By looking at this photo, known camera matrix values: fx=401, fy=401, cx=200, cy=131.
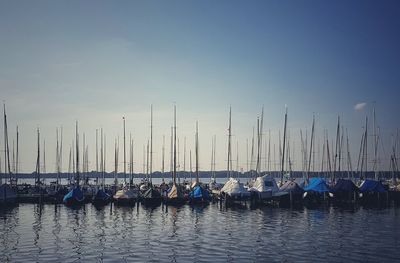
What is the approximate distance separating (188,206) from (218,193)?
350 inches

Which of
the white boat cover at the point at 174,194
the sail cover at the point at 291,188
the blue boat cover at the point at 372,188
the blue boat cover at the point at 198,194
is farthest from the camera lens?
the blue boat cover at the point at 372,188

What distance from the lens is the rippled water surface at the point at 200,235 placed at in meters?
27.3

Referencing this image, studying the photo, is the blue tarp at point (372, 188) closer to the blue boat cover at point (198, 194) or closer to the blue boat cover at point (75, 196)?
the blue boat cover at point (198, 194)

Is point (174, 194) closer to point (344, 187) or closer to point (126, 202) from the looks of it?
point (126, 202)

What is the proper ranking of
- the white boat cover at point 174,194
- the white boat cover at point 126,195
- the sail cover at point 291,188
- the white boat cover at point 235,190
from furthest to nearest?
1. the sail cover at point 291,188
2. the white boat cover at point 235,190
3. the white boat cover at point 174,194
4. the white boat cover at point 126,195

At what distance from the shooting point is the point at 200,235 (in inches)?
1404

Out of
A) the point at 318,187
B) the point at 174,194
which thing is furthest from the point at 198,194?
the point at 318,187

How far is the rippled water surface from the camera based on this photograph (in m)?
27.3

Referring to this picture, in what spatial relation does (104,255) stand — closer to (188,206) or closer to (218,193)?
(188,206)

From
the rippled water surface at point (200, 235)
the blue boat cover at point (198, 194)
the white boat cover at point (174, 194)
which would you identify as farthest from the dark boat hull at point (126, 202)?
the blue boat cover at point (198, 194)

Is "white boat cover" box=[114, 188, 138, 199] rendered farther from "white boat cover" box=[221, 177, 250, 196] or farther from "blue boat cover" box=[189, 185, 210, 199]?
"white boat cover" box=[221, 177, 250, 196]

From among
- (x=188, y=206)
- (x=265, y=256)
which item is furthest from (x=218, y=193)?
(x=265, y=256)

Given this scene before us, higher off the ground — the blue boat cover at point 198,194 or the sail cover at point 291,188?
the sail cover at point 291,188

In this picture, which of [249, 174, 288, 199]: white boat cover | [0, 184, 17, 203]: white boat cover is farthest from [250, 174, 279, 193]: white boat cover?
[0, 184, 17, 203]: white boat cover
